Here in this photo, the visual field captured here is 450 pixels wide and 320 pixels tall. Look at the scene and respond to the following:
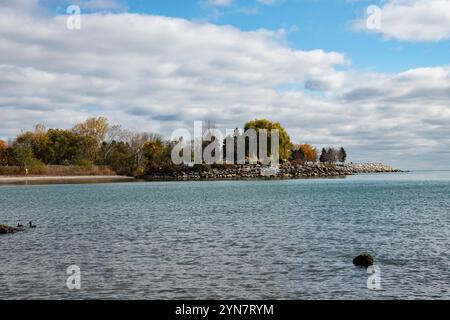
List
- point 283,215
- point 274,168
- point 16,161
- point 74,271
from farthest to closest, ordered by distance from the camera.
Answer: point 274,168 → point 16,161 → point 283,215 → point 74,271

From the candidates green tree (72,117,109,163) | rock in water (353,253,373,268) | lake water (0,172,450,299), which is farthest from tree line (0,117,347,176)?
rock in water (353,253,373,268)

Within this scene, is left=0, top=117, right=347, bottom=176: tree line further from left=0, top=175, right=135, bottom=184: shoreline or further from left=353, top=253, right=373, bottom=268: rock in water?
left=353, top=253, right=373, bottom=268: rock in water

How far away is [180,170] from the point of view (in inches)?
6191

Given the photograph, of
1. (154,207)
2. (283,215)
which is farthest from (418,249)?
(154,207)

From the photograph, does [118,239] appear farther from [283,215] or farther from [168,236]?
[283,215]

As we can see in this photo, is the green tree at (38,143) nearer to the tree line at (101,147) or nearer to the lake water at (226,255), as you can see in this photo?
the tree line at (101,147)

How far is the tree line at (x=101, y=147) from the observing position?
15025 cm

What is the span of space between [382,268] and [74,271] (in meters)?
13.2

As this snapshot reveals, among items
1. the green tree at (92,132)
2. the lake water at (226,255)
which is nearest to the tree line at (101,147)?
Answer: the green tree at (92,132)

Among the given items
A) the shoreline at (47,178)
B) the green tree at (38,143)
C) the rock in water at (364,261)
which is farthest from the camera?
the green tree at (38,143)

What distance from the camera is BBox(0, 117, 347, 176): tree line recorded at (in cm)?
15025

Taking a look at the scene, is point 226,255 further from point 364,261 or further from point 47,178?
point 47,178

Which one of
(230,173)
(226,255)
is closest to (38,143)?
(230,173)

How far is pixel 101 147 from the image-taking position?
15925 cm
